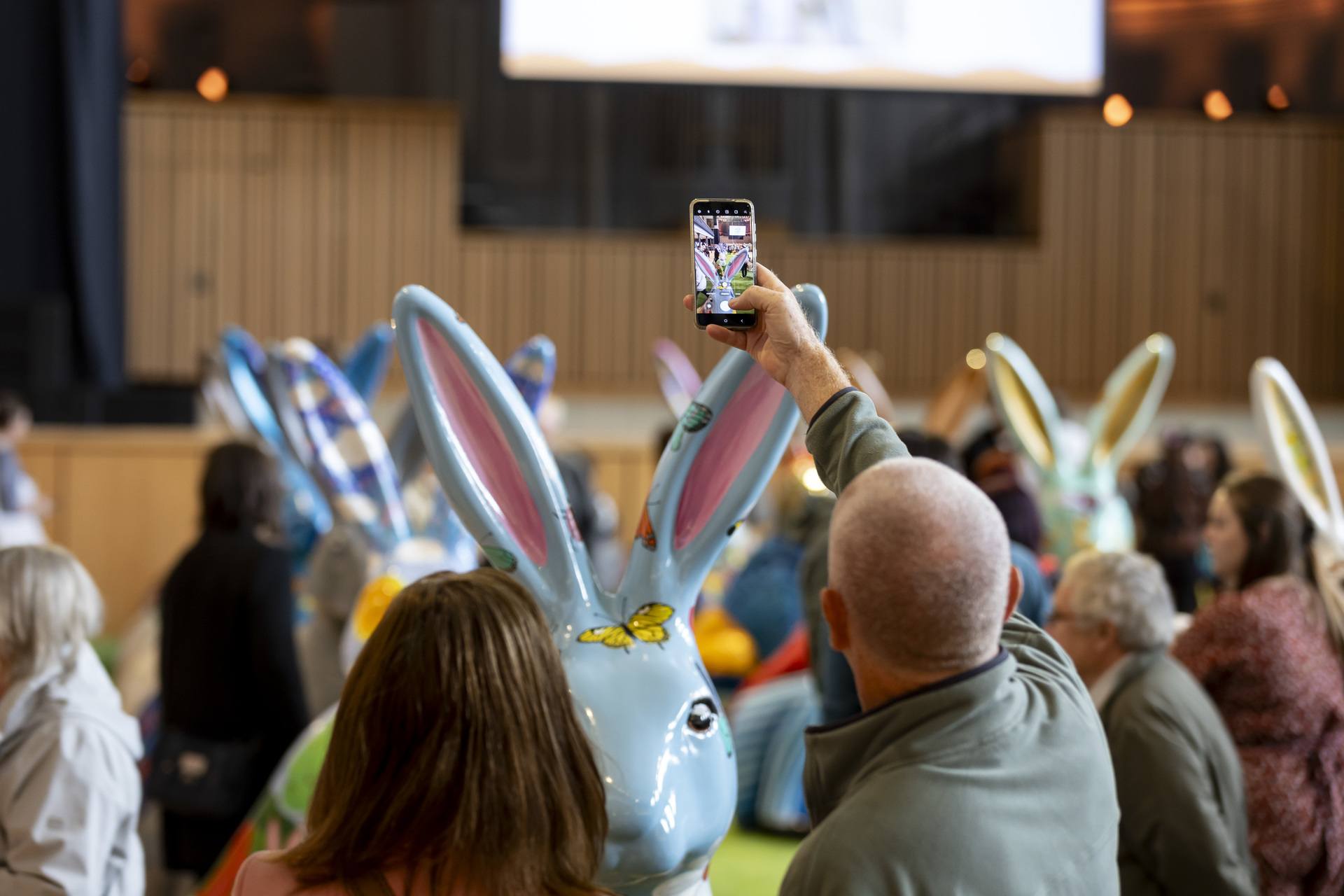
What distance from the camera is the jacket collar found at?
1.24 meters

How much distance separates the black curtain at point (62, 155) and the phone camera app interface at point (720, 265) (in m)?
8.91

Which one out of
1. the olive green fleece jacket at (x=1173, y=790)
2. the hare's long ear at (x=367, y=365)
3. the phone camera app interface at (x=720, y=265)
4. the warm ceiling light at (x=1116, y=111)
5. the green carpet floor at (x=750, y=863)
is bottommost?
A: the green carpet floor at (x=750, y=863)

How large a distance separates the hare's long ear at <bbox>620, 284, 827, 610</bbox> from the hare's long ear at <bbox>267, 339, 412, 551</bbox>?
92cm

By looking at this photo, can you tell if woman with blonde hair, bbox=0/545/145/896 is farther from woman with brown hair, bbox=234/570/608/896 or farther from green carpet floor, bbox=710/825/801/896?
green carpet floor, bbox=710/825/801/896

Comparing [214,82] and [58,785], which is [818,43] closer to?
[214,82]

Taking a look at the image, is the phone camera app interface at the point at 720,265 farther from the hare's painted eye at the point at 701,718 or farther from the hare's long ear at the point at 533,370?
the hare's long ear at the point at 533,370

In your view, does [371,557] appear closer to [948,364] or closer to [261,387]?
[261,387]

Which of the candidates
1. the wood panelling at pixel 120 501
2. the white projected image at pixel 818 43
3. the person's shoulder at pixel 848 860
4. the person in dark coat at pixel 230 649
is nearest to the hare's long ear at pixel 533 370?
the person in dark coat at pixel 230 649

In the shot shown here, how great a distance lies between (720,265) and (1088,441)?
2.57 m

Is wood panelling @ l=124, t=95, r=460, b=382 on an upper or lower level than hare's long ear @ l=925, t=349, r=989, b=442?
upper

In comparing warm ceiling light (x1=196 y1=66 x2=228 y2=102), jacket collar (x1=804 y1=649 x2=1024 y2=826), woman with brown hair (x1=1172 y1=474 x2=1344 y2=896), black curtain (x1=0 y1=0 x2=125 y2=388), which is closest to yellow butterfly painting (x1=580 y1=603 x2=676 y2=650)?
jacket collar (x1=804 y1=649 x2=1024 y2=826)

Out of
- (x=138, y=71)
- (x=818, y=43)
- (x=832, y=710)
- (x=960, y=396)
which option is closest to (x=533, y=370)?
(x=832, y=710)

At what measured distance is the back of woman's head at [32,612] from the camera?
195 cm

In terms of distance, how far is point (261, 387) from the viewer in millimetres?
4027
